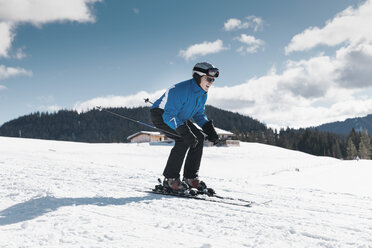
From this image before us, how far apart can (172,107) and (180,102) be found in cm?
17

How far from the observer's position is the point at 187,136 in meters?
4.45

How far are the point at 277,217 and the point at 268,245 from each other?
93 cm

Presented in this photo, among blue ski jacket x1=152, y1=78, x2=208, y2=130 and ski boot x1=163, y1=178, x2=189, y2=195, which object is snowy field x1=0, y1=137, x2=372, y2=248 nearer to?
ski boot x1=163, y1=178, x2=189, y2=195

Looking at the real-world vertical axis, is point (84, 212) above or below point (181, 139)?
below

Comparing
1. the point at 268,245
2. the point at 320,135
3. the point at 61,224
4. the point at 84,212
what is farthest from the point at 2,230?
the point at 320,135

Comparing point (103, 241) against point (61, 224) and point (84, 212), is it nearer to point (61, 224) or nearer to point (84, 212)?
point (61, 224)

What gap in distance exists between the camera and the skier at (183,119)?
4.53 metres

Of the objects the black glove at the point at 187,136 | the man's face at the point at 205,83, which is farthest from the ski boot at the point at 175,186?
the man's face at the point at 205,83

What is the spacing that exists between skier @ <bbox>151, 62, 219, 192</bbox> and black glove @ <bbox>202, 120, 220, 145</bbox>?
299 mm

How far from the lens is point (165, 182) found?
187 inches

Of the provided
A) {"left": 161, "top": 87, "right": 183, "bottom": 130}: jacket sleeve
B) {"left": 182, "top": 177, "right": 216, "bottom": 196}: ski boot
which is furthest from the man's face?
{"left": 182, "top": 177, "right": 216, "bottom": 196}: ski boot

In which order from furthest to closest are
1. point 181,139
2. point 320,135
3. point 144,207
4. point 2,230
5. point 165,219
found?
point 320,135 < point 181,139 < point 144,207 < point 165,219 < point 2,230

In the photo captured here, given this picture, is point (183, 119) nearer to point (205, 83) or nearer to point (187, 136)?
point (187, 136)

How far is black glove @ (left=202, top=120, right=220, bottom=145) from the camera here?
513 centimetres
